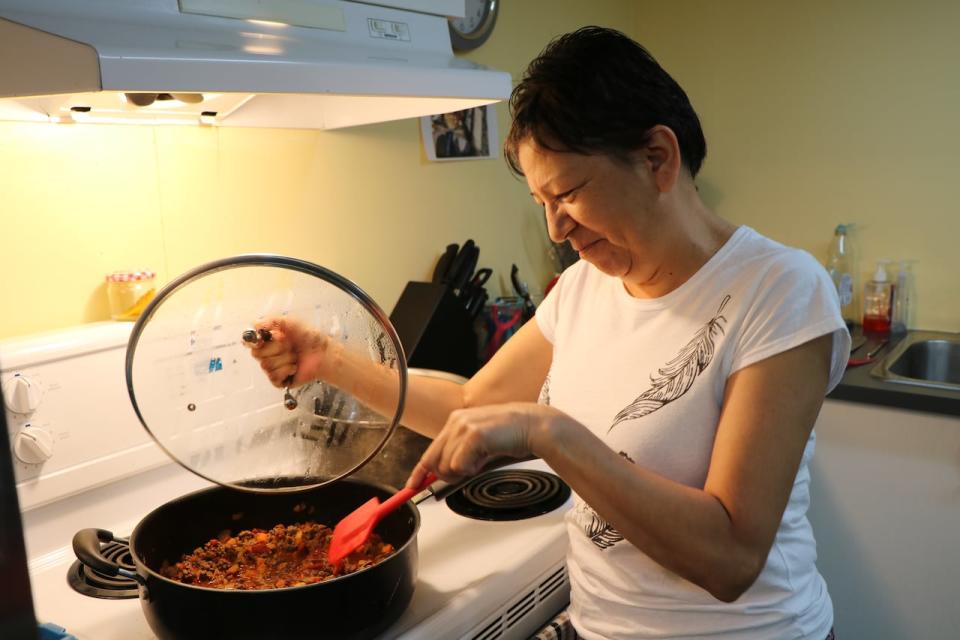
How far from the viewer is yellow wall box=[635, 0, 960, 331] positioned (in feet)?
7.07

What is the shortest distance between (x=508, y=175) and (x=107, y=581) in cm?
142

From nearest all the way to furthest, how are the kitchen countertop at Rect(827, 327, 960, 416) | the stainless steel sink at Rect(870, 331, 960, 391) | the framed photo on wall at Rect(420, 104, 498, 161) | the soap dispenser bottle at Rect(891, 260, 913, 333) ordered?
the kitchen countertop at Rect(827, 327, 960, 416) < the framed photo on wall at Rect(420, 104, 498, 161) < the stainless steel sink at Rect(870, 331, 960, 391) < the soap dispenser bottle at Rect(891, 260, 913, 333)

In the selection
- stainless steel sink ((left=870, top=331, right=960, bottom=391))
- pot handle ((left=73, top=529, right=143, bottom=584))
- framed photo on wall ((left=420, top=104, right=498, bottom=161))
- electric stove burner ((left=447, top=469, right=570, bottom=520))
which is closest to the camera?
pot handle ((left=73, top=529, right=143, bottom=584))

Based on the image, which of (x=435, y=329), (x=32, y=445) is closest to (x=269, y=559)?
(x=32, y=445)

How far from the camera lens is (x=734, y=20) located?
7.99 feet

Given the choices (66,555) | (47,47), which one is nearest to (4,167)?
(47,47)

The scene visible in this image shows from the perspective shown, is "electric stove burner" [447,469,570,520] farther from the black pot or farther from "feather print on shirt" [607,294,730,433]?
"feather print on shirt" [607,294,730,433]

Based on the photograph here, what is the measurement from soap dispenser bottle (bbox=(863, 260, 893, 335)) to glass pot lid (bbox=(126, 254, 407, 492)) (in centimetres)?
173

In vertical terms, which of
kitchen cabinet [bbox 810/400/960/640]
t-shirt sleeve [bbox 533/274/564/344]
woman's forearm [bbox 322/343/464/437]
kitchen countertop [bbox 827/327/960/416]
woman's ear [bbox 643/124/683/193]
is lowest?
kitchen cabinet [bbox 810/400/960/640]

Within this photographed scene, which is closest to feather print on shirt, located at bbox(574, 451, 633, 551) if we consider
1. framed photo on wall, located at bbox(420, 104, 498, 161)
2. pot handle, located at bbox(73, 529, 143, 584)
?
pot handle, located at bbox(73, 529, 143, 584)

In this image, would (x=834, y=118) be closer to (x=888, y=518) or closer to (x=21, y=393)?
(x=888, y=518)

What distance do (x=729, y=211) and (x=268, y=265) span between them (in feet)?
6.38

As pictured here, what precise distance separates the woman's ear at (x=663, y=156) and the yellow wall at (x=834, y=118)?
155 centimetres

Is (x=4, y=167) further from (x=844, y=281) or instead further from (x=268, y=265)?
(x=844, y=281)
